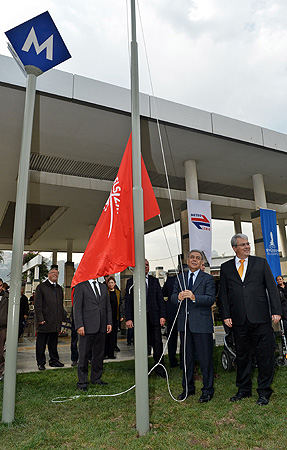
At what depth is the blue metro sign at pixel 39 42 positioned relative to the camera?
3.82 metres

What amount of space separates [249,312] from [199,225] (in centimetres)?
651

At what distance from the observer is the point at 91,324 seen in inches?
183

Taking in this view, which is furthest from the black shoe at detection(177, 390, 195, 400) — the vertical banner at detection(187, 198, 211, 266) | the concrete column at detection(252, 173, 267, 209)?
the concrete column at detection(252, 173, 267, 209)

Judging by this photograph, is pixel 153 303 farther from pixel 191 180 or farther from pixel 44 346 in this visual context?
pixel 191 180

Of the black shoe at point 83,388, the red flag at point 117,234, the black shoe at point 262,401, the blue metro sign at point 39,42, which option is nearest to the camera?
the red flag at point 117,234

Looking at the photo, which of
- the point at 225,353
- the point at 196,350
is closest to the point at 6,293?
the point at 196,350

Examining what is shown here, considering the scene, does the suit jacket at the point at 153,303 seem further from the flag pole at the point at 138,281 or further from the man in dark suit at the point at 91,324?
the flag pole at the point at 138,281

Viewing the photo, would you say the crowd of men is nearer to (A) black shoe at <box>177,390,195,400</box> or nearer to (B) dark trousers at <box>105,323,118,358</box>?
(A) black shoe at <box>177,390,195,400</box>

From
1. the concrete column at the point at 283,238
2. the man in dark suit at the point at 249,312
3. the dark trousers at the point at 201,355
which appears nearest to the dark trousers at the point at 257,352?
the man in dark suit at the point at 249,312

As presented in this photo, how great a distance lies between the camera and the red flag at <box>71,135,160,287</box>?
338 cm

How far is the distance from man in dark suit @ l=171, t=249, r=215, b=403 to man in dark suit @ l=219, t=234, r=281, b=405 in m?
0.22

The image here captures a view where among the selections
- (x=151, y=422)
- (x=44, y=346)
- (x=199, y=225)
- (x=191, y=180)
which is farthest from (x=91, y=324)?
(x=191, y=180)

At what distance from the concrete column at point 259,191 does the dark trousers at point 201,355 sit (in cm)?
883

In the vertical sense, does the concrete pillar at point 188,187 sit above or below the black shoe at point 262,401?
above
